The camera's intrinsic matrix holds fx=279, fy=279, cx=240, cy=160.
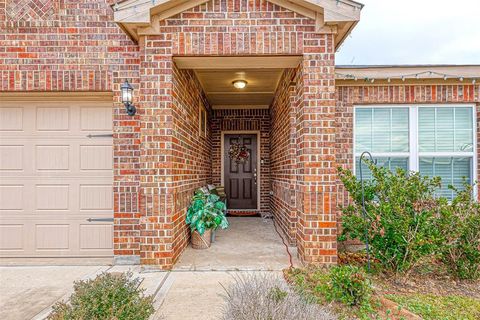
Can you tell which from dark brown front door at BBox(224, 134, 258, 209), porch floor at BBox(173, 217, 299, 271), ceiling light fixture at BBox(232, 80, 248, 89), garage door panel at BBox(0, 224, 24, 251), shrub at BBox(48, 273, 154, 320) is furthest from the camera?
dark brown front door at BBox(224, 134, 258, 209)

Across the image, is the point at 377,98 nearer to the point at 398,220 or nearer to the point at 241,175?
the point at 398,220

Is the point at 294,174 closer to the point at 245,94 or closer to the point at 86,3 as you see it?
the point at 245,94

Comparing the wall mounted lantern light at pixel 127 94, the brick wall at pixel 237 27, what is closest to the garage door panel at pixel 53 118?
the wall mounted lantern light at pixel 127 94

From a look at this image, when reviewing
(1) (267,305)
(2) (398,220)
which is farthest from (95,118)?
(2) (398,220)

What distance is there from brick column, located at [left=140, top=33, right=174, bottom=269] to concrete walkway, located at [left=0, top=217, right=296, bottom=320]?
36 cm

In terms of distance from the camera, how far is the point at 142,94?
3.57 meters

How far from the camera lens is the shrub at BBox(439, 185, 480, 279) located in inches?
127

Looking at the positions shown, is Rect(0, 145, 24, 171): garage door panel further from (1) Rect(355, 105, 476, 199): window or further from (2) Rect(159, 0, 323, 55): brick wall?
(1) Rect(355, 105, 476, 199): window

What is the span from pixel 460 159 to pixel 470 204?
1.47 meters

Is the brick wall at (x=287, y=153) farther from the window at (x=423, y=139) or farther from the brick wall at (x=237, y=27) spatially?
the window at (x=423, y=139)

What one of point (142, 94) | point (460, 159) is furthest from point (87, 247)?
point (460, 159)

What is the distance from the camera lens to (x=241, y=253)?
420 cm

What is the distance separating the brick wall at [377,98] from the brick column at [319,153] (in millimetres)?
978

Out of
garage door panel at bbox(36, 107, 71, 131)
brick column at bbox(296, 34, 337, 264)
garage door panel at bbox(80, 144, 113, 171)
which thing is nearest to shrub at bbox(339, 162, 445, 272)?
brick column at bbox(296, 34, 337, 264)
